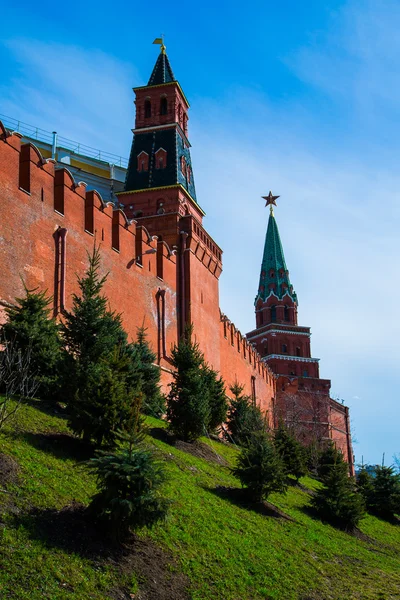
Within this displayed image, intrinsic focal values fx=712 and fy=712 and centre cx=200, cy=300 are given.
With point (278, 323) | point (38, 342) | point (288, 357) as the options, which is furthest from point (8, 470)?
point (278, 323)

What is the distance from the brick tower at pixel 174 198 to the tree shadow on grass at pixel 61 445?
585 inches

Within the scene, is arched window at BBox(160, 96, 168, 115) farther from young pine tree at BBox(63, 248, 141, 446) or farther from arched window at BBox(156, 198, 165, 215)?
young pine tree at BBox(63, 248, 141, 446)

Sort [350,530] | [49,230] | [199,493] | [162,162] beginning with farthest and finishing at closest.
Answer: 1. [162,162]
2. [49,230]
3. [350,530]
4. [199,493]

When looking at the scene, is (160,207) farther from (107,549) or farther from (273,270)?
(273,270)

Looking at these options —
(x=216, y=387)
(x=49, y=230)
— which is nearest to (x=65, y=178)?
(x=49, y=230)

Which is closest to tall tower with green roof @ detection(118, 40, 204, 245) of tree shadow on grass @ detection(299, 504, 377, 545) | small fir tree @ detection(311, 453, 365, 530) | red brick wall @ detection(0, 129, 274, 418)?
red brick wall @ detection(0, 129, 274, 418)

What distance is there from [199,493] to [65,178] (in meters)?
10.9

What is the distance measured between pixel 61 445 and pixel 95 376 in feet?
4.34

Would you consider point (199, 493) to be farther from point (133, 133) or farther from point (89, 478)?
point (133, 133)

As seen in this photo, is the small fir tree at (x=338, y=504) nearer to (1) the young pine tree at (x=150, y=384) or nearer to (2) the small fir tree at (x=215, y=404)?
(2) the small fir tree at (x=215, y=404)

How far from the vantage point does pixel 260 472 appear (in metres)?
15.4

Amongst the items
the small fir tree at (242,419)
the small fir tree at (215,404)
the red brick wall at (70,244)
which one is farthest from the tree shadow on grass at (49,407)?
the small fir tree at (242,419)

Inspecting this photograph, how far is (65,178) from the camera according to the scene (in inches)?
823

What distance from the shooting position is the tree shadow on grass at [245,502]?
14.8 meters
